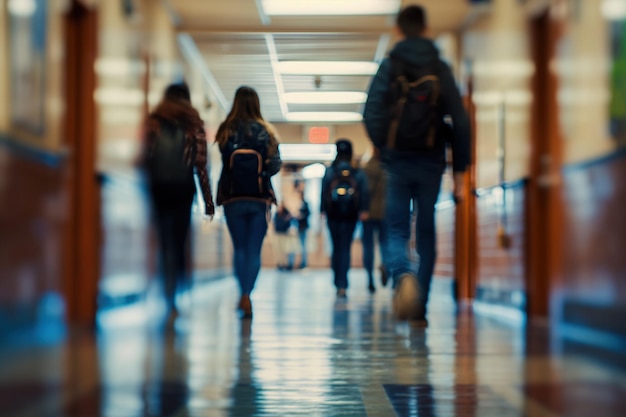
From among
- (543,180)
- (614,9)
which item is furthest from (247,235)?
(543,180)

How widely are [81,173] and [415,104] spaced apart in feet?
3.92

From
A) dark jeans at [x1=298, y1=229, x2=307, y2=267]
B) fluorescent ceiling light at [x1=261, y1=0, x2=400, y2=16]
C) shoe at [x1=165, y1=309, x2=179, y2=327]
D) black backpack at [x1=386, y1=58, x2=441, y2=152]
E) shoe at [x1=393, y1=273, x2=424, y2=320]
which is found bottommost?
shoe at [x1=393, y1=273, x2=424, y2=320]

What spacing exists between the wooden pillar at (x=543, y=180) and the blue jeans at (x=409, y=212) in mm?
926

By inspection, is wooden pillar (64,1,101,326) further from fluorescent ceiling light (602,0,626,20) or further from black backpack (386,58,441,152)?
fluorescent ceiling light (602,0,626,20)

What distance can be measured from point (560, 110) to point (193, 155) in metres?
2.84

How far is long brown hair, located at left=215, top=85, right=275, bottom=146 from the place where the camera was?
0.65 metres

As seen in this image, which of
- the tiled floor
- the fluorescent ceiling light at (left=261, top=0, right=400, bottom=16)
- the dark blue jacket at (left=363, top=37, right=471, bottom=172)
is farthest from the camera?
the dark blue jacket at (left=363, top=37, right=471, bottom=172)

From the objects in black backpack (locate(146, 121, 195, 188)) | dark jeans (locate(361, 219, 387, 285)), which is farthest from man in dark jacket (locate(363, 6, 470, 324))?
dark jeans (locate(361, 219, 387, 285))

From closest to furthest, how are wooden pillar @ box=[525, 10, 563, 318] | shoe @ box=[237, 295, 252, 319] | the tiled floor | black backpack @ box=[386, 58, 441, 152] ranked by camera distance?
shoe @ box=[237, 295, 252, 319] → the tiled floor → black backpack @ box=[386, 58, 441, 152] → wooden pillar @ box=[525, 10, 563, 318]

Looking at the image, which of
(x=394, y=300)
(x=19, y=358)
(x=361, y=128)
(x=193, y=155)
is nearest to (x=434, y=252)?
(x=394, y=300)

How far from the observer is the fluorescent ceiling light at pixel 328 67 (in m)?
0.81

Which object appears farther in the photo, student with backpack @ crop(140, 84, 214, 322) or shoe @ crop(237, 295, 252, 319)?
shoe @ crop(237, 295, 252, 319)

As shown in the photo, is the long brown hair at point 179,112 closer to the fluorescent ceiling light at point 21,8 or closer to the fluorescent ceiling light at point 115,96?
the fluorescent ceiling light at point 115,96

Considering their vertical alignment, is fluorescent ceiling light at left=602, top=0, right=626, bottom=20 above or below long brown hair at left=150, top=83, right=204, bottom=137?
above
